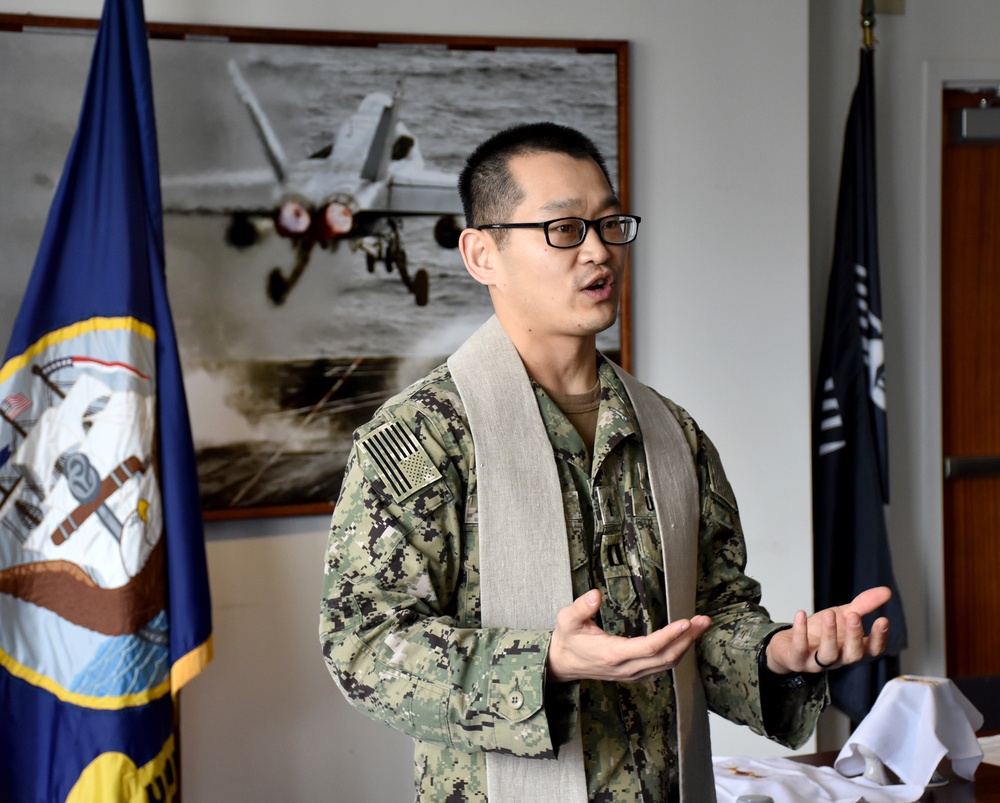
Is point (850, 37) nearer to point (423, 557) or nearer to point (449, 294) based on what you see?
point (449, 294)

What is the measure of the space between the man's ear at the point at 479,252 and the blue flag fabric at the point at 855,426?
1919mm

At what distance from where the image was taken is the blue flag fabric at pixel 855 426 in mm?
3012

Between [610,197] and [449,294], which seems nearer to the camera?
[610,197]

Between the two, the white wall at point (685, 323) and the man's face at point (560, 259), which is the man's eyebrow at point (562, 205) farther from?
A: the white wall at point (685, 323)

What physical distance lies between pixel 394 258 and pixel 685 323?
84 cm

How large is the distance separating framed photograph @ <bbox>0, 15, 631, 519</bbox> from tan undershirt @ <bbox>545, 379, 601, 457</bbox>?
4.31 ft

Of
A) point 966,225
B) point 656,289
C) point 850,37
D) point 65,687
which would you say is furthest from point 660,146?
point 65,687

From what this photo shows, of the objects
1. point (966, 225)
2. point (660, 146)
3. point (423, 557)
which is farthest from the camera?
point (966, 225)

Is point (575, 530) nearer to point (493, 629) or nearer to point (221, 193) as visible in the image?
point (493, 629)

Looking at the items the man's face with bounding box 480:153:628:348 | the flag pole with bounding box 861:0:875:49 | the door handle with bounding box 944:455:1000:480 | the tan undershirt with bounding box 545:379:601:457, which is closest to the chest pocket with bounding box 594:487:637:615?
the tan undershirt with bounding box 545:379:601:457

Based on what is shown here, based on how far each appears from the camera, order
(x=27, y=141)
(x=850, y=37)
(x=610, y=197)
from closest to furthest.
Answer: (x=610, y=197) → (x=27, y=141) → (x=850, y=37)

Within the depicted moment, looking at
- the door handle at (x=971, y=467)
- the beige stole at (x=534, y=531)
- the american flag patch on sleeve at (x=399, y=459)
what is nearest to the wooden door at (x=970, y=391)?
the door handle at (x=971, y=467)

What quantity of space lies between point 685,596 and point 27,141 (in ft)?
6.44

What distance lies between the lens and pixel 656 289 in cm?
285
